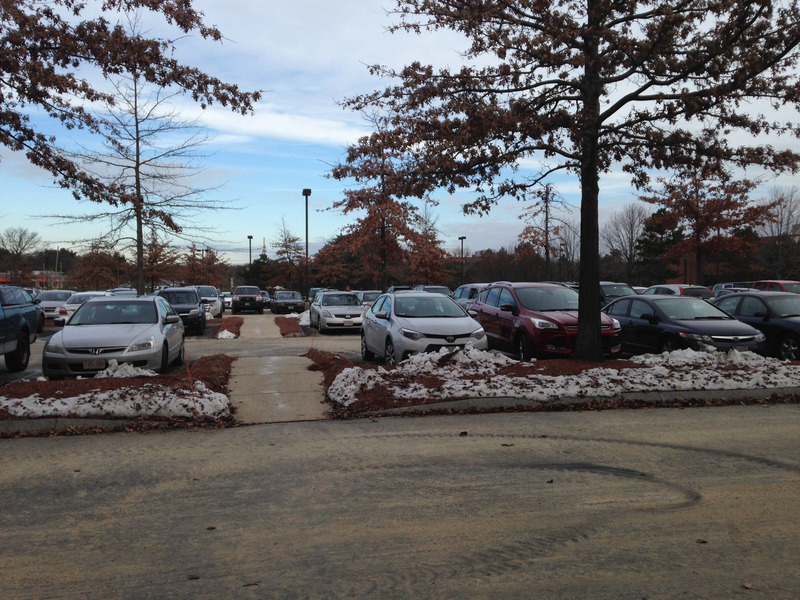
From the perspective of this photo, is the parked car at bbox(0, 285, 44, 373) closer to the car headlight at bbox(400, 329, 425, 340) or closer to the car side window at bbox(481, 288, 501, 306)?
the car headlight at bbox(400, 329, 425, 340)

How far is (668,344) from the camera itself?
13547 mm

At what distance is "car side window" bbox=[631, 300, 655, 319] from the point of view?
14.3 m

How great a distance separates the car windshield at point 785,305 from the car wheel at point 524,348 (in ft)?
18.7

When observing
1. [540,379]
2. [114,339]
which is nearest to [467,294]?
[540,379]

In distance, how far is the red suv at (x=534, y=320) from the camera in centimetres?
1270

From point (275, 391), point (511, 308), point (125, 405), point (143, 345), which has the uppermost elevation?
point (511, 308)

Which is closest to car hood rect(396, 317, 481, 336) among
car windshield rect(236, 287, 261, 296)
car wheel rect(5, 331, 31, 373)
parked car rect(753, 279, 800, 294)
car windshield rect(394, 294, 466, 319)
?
car windshield rect(394, 294, 466, 319)

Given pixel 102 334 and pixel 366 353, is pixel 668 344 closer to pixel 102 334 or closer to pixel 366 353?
pixel 366 353

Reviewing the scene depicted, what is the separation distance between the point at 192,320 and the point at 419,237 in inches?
555

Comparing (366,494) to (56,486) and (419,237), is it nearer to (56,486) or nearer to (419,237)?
(56,486)

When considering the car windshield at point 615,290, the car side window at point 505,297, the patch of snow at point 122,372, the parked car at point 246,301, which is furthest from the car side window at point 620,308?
the parked car at point 246,301

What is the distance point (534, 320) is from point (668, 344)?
9.76ft

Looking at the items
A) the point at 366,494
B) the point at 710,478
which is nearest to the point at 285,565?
the point at 366,494

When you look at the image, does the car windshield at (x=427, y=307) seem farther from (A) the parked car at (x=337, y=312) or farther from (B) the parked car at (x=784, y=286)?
(B) the parked car at (x=784, y=286)
